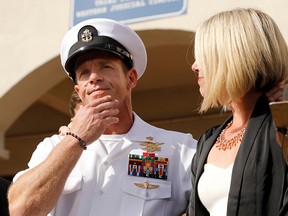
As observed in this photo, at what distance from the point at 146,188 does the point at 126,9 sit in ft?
7.96

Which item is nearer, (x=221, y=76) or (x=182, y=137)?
(x=221, y=76)

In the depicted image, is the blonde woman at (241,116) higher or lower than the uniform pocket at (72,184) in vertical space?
higher

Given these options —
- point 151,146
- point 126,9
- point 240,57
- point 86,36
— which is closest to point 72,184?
point 151,146

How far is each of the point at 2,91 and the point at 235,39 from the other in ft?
11.0

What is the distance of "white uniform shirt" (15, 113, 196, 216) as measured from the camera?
220 cm

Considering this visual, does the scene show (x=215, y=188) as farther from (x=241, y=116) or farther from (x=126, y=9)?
(x=126, y=9)

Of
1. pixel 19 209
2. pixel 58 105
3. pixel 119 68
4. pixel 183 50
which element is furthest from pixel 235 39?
pixel 58 105

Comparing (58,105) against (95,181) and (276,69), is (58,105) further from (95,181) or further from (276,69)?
(276,69)

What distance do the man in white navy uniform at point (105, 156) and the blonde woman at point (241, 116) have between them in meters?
0.35

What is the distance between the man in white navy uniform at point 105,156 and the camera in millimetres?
2076

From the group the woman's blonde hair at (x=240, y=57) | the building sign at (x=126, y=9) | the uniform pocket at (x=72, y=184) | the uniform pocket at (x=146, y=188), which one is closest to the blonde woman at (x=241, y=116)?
the woman's blonde hair at (x=240, y=57)

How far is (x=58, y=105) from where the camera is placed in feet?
22.0

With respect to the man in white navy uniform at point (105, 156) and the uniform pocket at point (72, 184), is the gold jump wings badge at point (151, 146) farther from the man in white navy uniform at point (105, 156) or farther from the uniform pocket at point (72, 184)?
the uniform pocket at point (72, 184)

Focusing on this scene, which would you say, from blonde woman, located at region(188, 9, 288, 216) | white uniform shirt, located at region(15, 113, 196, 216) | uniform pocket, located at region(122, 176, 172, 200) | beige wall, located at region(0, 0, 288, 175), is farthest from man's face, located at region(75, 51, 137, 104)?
beige wall, located at region(0, 0, 288, 175)
